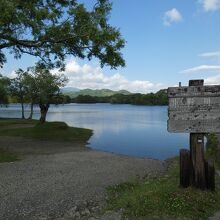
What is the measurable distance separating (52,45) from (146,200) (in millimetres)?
15457

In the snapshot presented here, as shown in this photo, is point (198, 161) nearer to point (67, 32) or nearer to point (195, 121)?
point (195, 121)

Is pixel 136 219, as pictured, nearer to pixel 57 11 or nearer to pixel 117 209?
pixel 117 209

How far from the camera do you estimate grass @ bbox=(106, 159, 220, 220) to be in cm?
A: 828

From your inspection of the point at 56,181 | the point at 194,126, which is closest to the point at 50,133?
the point at 56,181

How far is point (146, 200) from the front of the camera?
909cm

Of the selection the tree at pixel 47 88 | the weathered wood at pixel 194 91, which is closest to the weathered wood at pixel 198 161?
the weathered wood at pixel 194 91

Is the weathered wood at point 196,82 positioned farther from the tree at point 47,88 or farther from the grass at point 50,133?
the tree at point 47,88

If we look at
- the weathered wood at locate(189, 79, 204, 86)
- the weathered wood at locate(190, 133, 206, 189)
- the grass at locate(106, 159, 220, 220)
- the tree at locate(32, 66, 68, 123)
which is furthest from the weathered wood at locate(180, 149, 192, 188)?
the tree at locate(32, 66, 68, 123)

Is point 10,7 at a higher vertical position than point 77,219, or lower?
→ higher

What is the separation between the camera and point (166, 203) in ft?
29.0

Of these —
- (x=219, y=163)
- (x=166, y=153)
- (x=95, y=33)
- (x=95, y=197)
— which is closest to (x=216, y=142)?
(x=219, y=163)

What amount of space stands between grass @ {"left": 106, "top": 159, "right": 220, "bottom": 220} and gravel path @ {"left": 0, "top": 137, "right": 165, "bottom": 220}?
935 mm

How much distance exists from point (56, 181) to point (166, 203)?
507 cm

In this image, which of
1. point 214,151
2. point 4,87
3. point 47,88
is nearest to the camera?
point 214,151
